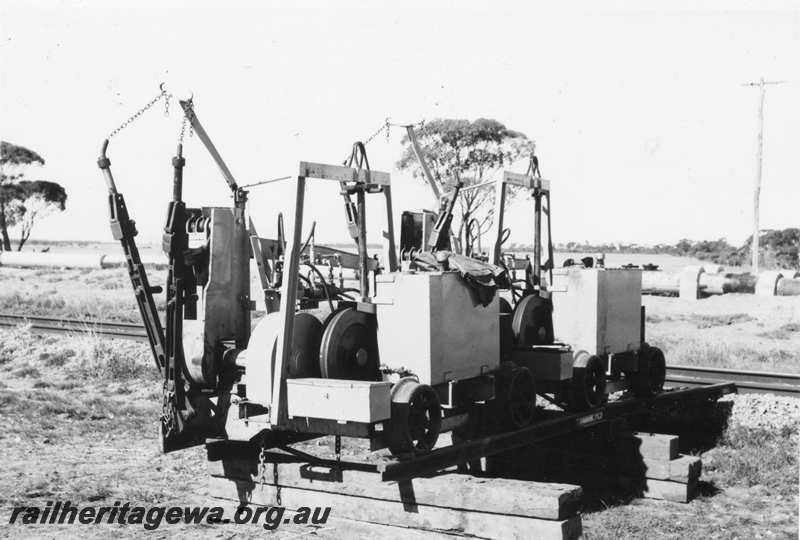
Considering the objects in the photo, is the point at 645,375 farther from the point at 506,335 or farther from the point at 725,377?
the point at 725,377

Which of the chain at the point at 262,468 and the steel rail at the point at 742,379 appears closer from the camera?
the chain at the point at 262,468

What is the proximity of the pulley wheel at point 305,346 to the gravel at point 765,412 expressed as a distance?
18.0 ft

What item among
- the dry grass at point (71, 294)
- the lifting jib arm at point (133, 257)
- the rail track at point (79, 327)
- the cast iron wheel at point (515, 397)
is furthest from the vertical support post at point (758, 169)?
the lifting jib arm at point (133, 257)

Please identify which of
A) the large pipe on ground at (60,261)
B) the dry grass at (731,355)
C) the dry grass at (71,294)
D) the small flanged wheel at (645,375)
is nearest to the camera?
the small flanged wheel at (645,375)

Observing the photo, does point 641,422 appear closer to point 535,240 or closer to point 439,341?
point 535,240

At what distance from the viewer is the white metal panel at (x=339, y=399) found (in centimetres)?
546

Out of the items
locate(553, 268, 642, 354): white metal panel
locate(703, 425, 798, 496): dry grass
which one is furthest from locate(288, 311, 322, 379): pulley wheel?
locate(703, 425, 798, 496): dry grass

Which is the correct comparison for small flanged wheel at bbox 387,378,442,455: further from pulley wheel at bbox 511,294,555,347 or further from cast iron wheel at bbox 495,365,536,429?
pulley wheel at bbox 511,294,555,347

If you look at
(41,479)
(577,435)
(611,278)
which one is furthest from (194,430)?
(611,278)

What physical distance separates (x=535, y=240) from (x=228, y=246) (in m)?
2.94

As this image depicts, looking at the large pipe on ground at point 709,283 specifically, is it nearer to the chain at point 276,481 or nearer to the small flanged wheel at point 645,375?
the small flanged wheel at point 645,375

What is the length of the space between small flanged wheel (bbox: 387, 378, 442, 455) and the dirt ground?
58 cm

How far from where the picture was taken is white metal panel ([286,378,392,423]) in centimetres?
546

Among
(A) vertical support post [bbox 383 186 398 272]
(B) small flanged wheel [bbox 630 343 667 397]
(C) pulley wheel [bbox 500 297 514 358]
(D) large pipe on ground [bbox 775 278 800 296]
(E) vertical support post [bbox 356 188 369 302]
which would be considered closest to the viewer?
(E) vertical support post [bbox 356 188 369 302]
